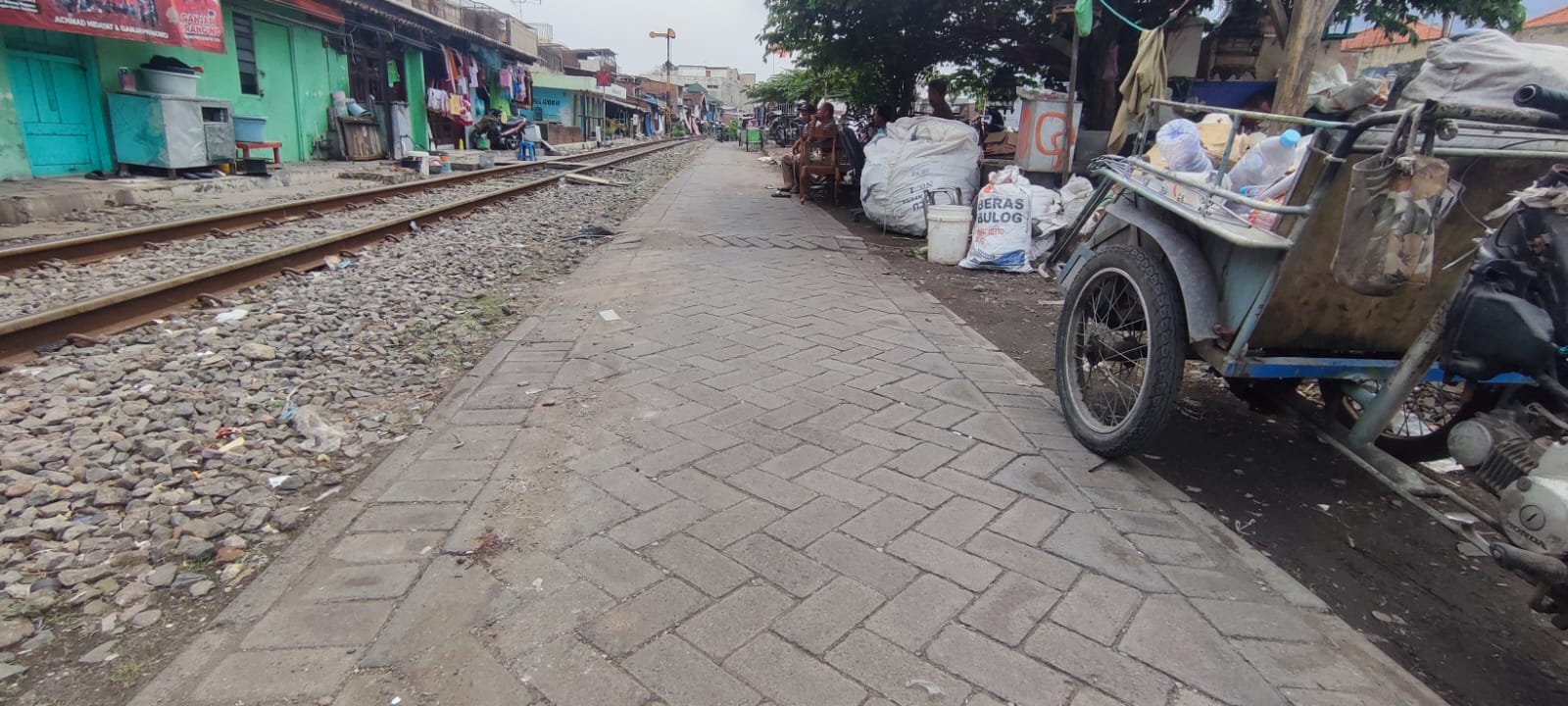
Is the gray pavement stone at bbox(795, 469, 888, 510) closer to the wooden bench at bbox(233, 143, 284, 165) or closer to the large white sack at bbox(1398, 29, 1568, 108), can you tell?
the large white sack at bbox(1398, 29, 1568, 108)

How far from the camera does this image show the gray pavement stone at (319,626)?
188 cm

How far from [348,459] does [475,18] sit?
31356mm

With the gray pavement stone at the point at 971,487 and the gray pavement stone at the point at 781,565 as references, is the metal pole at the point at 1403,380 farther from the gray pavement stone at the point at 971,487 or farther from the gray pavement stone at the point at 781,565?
the gray pavement stone at the point at 781,565

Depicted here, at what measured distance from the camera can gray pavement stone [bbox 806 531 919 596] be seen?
2.14m

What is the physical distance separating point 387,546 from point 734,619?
108 cm

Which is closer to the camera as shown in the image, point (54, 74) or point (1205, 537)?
point (1205, 537)

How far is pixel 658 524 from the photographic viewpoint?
7.91 ft

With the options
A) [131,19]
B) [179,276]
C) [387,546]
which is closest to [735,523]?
[387,546]

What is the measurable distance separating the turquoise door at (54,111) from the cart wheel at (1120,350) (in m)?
14.0

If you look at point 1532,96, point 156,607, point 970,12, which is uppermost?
point 970,12

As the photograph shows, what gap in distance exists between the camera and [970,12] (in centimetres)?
1098

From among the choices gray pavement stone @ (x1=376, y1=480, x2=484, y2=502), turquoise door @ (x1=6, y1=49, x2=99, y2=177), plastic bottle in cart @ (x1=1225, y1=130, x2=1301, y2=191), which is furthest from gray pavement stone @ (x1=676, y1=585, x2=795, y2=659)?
turquoise door @ (x1=6, y1=49, x2=99, y2=177)

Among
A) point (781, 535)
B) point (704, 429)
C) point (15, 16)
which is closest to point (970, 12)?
point (704, 429)

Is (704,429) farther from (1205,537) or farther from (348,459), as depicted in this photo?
(1205,537)
